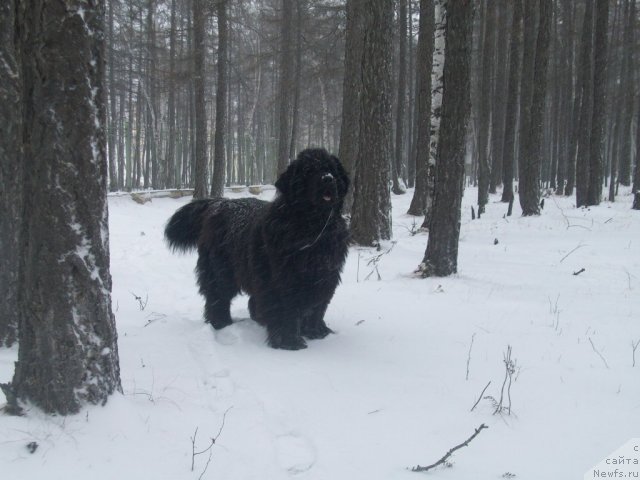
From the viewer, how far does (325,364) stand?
4008mm

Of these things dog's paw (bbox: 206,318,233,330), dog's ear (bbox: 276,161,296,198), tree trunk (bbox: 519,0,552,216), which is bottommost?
dog's paw (bbox: 206,318,233,330)

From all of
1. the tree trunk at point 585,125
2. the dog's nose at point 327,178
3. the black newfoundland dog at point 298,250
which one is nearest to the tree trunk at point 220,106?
the tree trunk at point 585,125

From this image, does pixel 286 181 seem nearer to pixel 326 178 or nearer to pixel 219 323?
pixel 326 178

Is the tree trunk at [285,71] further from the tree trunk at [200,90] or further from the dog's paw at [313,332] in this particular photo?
the dog's paw at [313,332]

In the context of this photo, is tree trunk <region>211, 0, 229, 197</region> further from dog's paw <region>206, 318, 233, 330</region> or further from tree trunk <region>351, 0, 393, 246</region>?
dog's paw <region>206, 318, 233, 330</region>

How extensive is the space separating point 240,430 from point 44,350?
120 cm

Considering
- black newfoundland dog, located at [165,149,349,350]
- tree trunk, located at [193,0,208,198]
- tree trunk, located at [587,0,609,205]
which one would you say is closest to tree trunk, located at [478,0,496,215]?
tree trunk, located at [587,0,609,205]

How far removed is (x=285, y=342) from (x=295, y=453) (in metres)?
1.78

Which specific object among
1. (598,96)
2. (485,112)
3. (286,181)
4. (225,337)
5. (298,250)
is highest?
(598,96)

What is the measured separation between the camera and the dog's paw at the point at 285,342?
442 centimetres

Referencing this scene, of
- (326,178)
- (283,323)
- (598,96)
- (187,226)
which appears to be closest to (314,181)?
(326,178)

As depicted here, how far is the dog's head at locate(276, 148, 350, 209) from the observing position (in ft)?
14.2

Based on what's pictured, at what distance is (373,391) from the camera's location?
3.47m

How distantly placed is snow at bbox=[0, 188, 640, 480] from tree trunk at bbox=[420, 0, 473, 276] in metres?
1.01
